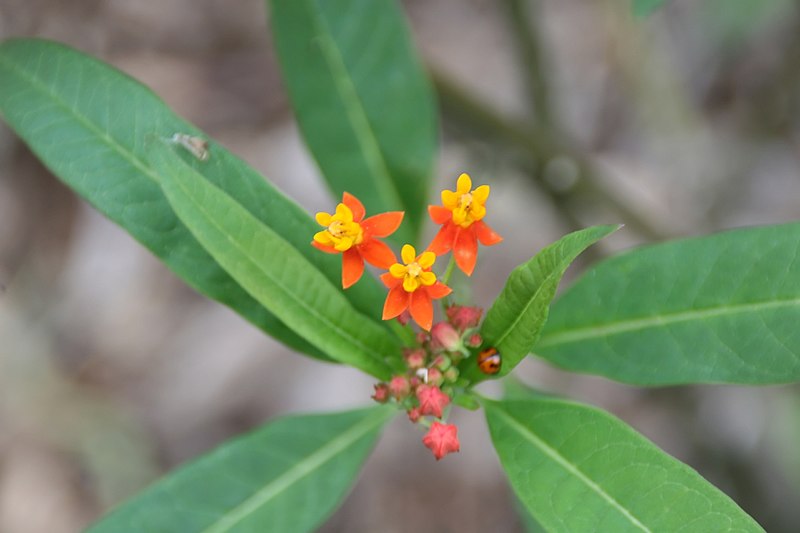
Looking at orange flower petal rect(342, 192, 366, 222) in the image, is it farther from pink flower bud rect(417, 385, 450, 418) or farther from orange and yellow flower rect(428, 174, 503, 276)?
pink flower bud rect(417, 385, 450, 418)

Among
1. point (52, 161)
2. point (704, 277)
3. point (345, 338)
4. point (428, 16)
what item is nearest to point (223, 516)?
point (345, 338)

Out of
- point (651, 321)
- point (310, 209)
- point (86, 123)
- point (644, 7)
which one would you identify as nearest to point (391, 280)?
point (651, 321)

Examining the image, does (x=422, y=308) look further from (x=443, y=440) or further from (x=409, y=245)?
(x=443, y=440)

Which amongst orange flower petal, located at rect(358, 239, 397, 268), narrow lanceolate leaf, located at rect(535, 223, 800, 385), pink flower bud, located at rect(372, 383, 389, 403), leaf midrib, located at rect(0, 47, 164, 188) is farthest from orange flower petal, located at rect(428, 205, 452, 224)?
leaf midrib, located at rect(0, 47, 164, 188)

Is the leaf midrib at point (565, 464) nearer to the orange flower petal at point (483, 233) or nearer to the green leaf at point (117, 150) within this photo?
the orange flower petal at point (483, 233)

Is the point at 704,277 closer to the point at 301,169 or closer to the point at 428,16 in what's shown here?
the point at 301,169

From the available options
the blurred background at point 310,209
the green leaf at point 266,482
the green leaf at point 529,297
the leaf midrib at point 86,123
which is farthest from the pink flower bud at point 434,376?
the blurred background at point 310,209
